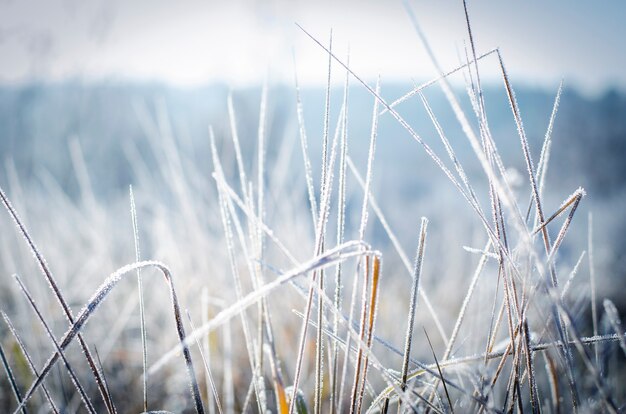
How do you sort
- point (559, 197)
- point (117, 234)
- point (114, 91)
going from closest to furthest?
point (117, 234) → point (114, 91) → point (559, 197)

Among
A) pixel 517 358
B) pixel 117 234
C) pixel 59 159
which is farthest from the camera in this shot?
pixel 59 159

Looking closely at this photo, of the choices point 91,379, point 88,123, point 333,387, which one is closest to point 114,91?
point 88,123

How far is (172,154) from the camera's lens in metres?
1.01

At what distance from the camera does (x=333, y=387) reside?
43cm

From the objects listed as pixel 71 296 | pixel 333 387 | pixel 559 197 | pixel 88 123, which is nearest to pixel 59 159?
pixel 88 123

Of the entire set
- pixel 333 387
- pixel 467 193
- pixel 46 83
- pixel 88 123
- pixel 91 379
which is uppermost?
pixel 46 83

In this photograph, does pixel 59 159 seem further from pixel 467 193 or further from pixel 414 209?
pixel 467 193

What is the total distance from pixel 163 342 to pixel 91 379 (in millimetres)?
187

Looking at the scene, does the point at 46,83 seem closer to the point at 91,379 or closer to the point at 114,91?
the point at 114,91

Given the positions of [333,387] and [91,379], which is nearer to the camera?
[333,387]

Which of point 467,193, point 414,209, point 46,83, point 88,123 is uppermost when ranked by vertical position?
point 46,83

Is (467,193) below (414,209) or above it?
above

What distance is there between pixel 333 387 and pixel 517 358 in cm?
17

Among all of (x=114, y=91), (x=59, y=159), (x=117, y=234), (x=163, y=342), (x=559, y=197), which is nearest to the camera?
(x=163, y=342)
